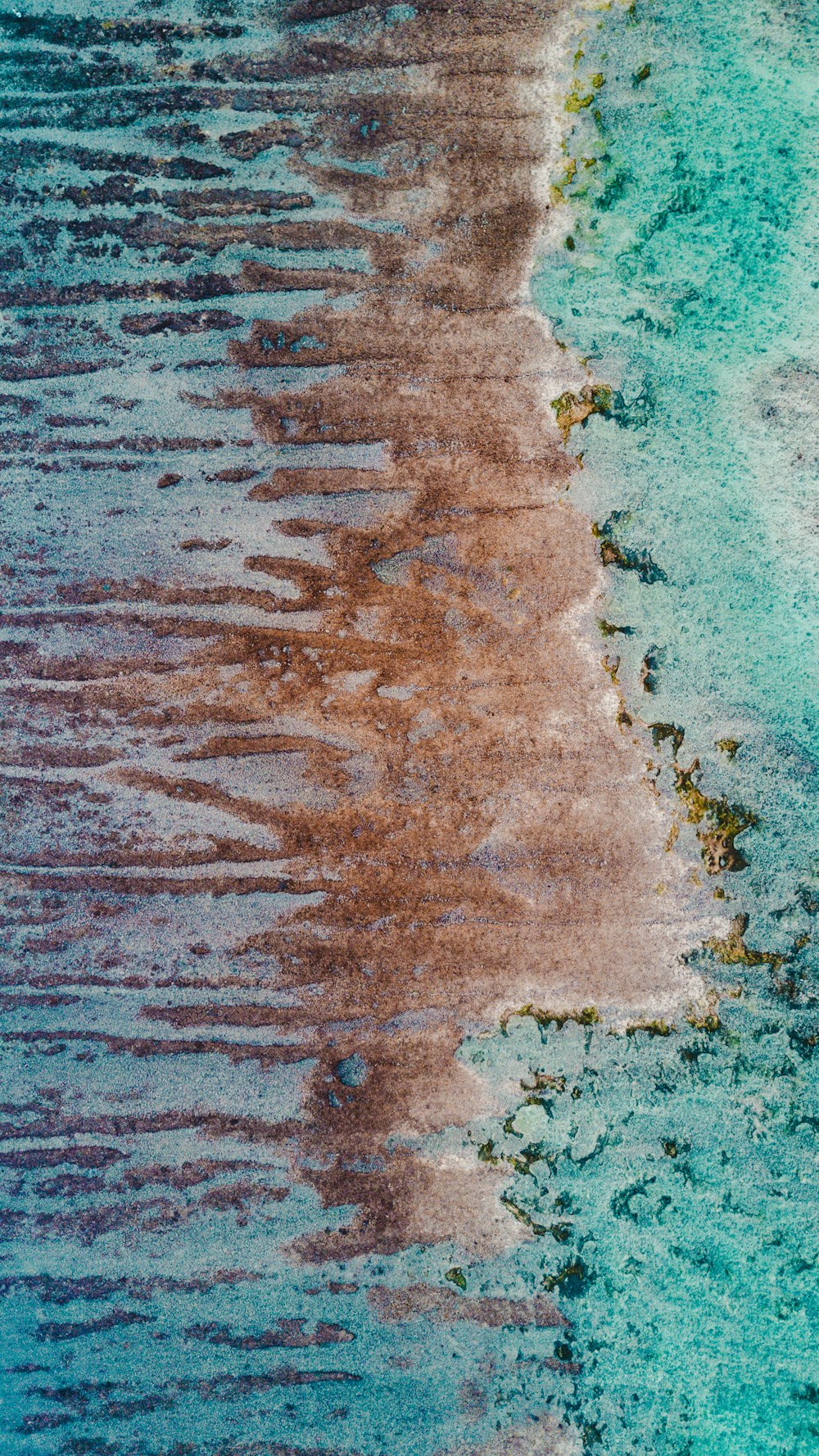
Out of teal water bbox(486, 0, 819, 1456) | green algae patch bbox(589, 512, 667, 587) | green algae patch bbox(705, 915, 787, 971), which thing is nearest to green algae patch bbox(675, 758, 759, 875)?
teal water bbox(486, 0, 819, 1456)

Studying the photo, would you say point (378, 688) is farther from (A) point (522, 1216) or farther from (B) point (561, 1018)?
(A) point (522, 1216)

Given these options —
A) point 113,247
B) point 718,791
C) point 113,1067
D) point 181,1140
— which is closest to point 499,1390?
point 181,1140

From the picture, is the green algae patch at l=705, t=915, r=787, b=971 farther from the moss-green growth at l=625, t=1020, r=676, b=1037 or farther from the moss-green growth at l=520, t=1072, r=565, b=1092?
the moss-green growth at l=520, t=1072, r=565, b=1092

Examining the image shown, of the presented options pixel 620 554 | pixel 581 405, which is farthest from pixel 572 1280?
pixel 581 405

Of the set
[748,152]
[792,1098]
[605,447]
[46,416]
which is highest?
[748,152]

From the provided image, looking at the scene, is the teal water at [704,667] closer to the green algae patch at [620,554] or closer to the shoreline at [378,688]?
the green algae patch at [620,554]

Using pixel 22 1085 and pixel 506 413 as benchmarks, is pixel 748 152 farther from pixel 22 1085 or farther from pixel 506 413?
pixel 22 1085

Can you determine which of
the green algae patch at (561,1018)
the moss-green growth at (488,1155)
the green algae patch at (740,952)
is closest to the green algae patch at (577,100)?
the green algae patch at (740,952)
